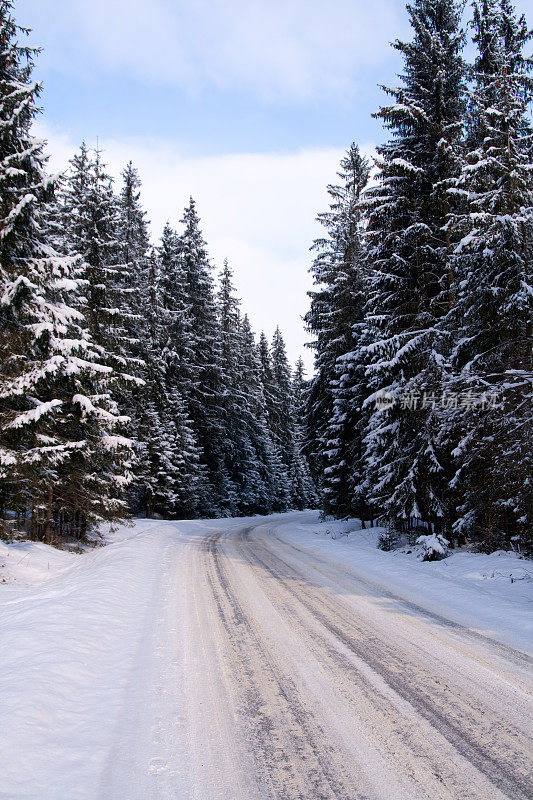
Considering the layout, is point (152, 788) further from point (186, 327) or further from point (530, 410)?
point (186, 327)

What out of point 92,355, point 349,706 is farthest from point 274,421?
point 349,706

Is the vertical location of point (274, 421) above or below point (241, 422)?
above

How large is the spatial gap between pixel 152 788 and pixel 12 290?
9.68 m

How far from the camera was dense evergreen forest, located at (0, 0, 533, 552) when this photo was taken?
10.2m

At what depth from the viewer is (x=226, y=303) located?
41.0m

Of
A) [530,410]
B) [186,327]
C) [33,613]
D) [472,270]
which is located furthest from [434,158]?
[186,327]

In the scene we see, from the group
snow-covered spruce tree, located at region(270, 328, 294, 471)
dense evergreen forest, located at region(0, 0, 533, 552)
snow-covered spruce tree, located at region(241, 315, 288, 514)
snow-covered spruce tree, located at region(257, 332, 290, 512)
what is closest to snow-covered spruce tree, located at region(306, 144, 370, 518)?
dense evergreen forest, located at region(0, 0, 533, 552)

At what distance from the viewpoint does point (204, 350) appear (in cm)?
3438

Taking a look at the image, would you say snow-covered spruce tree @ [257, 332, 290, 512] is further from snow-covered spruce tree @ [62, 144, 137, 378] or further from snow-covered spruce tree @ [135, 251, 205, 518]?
snow-covered spruce tree @ [62, 144, 137, 378]

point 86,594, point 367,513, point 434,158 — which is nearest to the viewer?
point 86,594

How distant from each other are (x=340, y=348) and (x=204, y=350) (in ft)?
47.9

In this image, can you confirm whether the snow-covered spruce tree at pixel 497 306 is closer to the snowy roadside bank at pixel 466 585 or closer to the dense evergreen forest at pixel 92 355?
the snowy roadside bank at pixel 466 585

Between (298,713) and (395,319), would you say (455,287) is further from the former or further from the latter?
(298,713)

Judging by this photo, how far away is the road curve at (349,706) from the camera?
2939mm
